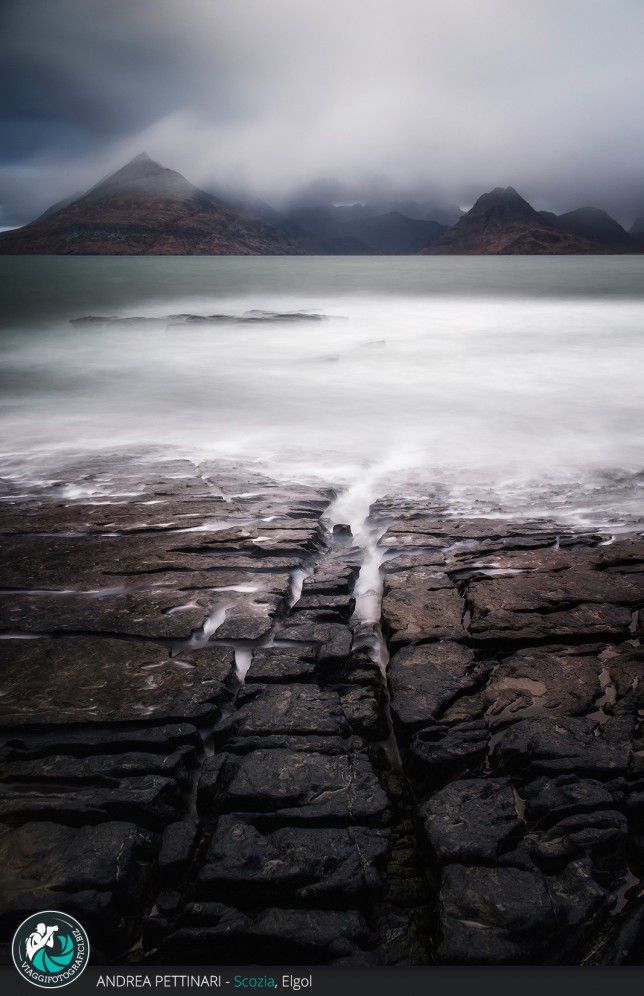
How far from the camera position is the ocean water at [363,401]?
19.3 feet

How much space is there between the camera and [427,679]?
103 inches

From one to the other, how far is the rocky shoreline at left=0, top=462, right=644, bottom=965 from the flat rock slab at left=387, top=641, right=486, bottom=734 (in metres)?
0.01

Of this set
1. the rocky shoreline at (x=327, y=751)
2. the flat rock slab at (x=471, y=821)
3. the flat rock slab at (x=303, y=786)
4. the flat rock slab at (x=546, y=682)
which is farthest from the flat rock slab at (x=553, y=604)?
the flat rock slab at (x=303, y=786)

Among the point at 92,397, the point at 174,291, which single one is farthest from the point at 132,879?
the point at 174,291

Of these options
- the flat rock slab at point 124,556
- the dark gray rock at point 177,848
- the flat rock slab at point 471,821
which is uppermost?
the flat rock slab at point 124,556

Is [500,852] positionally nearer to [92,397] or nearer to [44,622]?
[44,622]

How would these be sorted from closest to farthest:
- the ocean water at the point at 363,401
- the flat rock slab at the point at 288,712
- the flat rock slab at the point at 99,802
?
the flat rock slab at the point at 99,802, the flat rock slab at the point at 288,712, the ocean water at the point at 363,401

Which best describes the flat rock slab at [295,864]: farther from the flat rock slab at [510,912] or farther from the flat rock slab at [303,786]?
the flat rock slab at [510,912]

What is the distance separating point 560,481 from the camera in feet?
18.7

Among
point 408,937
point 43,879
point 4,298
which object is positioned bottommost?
point 408,937

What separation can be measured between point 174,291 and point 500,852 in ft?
118

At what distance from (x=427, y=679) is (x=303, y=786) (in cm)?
81

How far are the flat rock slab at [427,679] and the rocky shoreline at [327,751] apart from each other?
0.01 m

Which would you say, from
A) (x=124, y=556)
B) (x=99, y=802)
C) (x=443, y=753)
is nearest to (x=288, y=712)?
(x=443, y=753)
